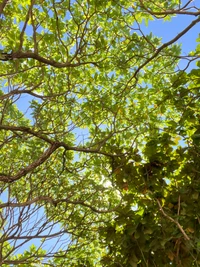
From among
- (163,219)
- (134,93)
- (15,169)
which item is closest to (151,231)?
(163,219)

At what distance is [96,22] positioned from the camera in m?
4.45

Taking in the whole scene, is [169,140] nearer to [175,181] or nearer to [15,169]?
[175,181]

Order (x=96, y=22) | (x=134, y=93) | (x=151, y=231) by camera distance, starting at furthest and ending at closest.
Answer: (x=134, y=93)
(x=96, y=22)
(x=151, y=231)

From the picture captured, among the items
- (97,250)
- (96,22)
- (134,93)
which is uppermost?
(96,22)

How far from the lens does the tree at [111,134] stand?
3471 millimetres

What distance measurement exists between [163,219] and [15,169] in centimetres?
252

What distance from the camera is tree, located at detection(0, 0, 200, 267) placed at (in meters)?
3.47

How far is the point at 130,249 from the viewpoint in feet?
12.0

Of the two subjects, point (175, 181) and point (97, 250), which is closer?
point (175, 181)

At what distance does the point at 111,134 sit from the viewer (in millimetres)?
3842

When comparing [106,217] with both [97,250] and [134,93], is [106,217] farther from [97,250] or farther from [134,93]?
[134,93]

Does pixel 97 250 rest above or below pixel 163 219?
Answer: above

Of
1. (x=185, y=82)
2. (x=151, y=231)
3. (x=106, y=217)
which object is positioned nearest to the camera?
(x=151, y=231)

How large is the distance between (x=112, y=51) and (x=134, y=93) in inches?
27.7
